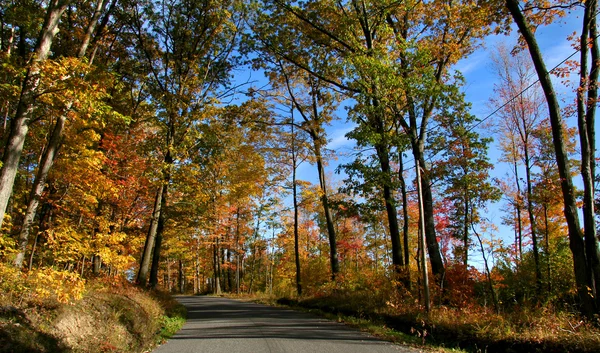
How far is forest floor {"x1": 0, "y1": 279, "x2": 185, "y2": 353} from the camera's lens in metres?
5.50

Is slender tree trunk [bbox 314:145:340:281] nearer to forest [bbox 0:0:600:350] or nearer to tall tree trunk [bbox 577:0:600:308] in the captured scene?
forest [bbox 0:0:600:350]

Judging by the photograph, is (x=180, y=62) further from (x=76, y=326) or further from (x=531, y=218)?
(x=531, y=218)

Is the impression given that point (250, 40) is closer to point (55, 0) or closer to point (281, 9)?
point (281, 9)

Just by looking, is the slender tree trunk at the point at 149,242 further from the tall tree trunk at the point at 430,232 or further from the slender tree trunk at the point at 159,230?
the tall tree trunk at the point at 430,232

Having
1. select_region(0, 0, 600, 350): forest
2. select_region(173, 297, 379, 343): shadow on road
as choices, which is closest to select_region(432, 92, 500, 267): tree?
select_region(0, 0, 600, 350): forest

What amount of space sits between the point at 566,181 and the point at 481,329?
400 cm

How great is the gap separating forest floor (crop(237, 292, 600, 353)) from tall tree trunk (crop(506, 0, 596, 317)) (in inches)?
23.9

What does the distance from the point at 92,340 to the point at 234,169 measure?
17791 millimetres

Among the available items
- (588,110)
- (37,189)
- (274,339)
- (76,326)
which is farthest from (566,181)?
(37,189)

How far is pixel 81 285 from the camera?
21.4 ft

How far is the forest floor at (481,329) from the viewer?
20.8 feet

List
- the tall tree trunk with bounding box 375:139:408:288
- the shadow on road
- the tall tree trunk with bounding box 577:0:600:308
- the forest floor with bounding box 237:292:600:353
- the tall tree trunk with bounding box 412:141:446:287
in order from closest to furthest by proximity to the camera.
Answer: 1. the forest floor with bounding box 237:292:600:353
2. the tall tree trunk with bounding box 577:0:600:308
3. the shadow on road
4. the tall tree trunk with bounding box 412:141:446:287
5. the tall tree trunk with bounding box 375:139:408:288

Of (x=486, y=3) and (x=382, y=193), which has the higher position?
(x=486, y=3)

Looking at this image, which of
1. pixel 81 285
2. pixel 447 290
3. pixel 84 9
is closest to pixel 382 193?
pixel 447 290
